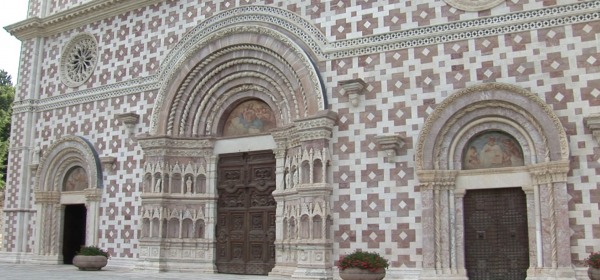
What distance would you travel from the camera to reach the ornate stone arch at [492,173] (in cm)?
1367

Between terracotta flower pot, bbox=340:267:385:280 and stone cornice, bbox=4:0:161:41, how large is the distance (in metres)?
11.6

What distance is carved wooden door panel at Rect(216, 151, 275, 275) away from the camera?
18156mm

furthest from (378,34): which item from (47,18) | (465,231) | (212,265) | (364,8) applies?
(47,18)

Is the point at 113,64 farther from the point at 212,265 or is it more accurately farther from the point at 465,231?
the point at 465,231

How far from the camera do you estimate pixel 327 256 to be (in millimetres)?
16047

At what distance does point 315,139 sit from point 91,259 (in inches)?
317

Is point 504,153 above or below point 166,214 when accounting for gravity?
above

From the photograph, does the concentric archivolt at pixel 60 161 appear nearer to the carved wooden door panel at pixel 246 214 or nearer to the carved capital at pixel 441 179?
the carved wooden door panel at pixel 246 214

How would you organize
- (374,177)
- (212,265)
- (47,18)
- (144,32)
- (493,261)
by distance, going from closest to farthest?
1. (493,261)
2. (374,177)
3. (212,265)
4. (144,32)
5. (47,18)

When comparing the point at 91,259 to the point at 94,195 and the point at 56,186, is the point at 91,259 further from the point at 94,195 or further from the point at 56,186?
the point at 56,186

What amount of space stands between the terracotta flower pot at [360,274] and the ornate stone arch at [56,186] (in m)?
10.7

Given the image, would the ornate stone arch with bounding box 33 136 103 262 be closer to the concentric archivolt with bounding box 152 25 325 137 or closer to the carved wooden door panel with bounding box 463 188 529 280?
the concentric archivolt with bounding box 152 25 325 137

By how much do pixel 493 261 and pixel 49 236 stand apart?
15244mm

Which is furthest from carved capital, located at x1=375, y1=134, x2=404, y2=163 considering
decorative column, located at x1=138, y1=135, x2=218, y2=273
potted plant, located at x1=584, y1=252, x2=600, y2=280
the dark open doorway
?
the dark open doorway
